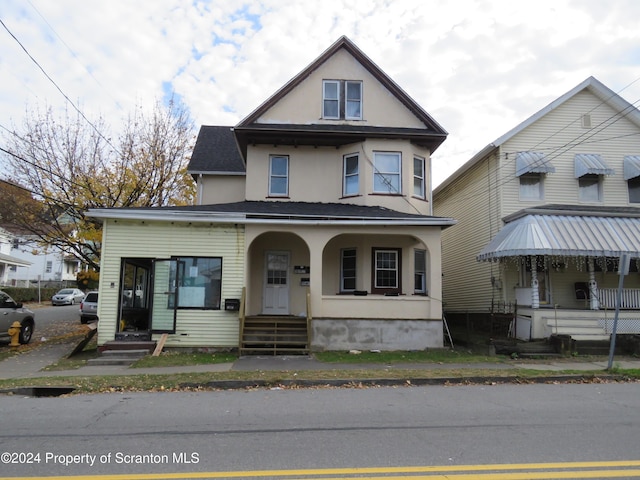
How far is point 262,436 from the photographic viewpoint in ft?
18.4

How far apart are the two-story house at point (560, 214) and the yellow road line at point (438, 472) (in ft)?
34.7

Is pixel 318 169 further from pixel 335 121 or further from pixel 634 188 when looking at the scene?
pixel 634 188

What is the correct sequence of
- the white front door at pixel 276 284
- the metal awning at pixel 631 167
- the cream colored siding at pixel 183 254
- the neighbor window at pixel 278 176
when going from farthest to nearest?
the metal awning at pixel 631 167, the neighbor window at pixel 278 176, the white front door at pixel 276 284, the cream colored siding at pixel 183 254

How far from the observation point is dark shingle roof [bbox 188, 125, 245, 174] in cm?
1886

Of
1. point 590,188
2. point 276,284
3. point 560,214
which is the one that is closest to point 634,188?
point 590,188

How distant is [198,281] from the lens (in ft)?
45.5

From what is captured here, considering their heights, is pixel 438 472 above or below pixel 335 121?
below

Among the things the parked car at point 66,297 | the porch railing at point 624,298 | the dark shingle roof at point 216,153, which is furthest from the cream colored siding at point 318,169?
the parked car at point 66,297

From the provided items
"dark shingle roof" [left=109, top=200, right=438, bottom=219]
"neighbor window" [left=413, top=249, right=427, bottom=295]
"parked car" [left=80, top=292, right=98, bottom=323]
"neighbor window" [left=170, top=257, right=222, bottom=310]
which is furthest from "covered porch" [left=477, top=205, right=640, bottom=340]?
"parked car" [left=80, top=292, right=98, bottom=323]

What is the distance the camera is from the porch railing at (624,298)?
15281 mm

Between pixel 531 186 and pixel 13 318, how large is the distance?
1838 cm

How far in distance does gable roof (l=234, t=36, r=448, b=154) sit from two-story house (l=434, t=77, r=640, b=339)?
10.2ft

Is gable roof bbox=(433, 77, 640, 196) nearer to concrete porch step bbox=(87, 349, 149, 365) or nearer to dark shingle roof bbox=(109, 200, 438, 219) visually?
dark shingle roof bbox=(109, 200, 438, 219)

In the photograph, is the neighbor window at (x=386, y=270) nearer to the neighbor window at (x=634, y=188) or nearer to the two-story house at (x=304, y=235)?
the two-story house at (x=304, y=235)
